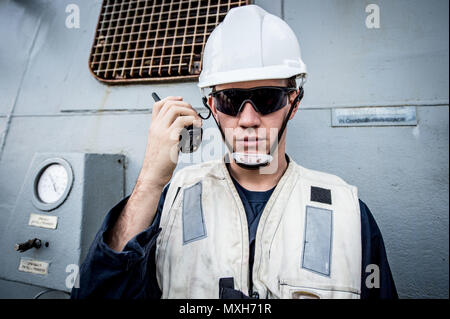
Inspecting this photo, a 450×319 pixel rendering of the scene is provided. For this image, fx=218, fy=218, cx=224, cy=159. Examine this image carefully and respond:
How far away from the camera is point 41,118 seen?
1.89m

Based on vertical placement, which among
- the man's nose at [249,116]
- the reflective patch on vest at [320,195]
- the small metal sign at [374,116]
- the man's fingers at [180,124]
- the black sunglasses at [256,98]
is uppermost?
the small metal sign at [374,116]

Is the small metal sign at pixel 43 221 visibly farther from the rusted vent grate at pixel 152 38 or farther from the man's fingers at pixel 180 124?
the rusted vent grate at pixel 152 38

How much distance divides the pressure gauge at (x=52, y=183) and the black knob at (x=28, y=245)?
7.1 inches

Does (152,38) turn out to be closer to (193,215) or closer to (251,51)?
(251,51)

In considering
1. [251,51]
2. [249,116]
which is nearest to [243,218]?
[249,116]

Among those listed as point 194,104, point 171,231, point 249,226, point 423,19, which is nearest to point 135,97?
point 194,104

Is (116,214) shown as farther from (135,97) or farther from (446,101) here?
(446,101)

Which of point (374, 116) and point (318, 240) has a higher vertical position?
point (374, 116)

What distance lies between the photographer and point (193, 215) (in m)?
0.99

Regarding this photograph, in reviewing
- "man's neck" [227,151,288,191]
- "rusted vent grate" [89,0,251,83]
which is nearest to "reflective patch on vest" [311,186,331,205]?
"man's neck" [227,151,288,191]

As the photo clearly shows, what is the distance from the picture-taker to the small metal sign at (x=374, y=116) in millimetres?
1359

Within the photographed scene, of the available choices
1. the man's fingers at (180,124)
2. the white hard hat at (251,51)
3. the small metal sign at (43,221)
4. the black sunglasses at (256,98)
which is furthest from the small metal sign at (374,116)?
the small metal sign at (43,221)

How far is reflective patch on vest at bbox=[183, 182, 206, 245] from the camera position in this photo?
0.95 m
